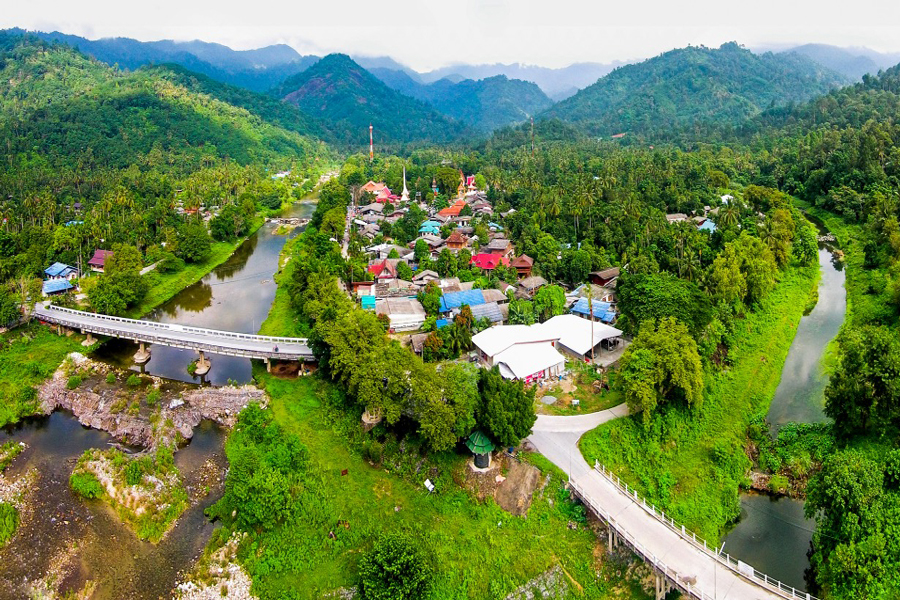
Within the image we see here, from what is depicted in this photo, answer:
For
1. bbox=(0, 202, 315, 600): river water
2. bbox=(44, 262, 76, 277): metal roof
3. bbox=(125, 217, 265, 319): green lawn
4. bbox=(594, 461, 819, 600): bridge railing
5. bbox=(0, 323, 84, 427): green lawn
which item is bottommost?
bbox=(125, 217, 265, 319): green lawn

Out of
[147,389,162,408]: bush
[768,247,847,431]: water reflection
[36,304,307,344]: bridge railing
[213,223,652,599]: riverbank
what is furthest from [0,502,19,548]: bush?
[768,247,847,431]: water reflection

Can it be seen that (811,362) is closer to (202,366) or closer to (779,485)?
(779,485)

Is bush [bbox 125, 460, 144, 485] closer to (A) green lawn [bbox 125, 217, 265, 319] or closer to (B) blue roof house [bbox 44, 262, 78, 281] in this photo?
(A) green lawn [bbox 125, 217, 265, 319]

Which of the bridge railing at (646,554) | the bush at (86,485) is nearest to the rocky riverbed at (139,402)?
the bush at (86,485)

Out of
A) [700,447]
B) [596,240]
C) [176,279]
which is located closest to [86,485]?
[700,447]

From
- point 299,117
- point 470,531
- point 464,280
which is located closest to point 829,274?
point 464,280

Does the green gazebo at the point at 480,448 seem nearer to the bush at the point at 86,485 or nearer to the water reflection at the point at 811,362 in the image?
the water reflection at the point at 811,362

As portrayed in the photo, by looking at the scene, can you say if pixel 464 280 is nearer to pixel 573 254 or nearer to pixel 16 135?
pixel 573 254
